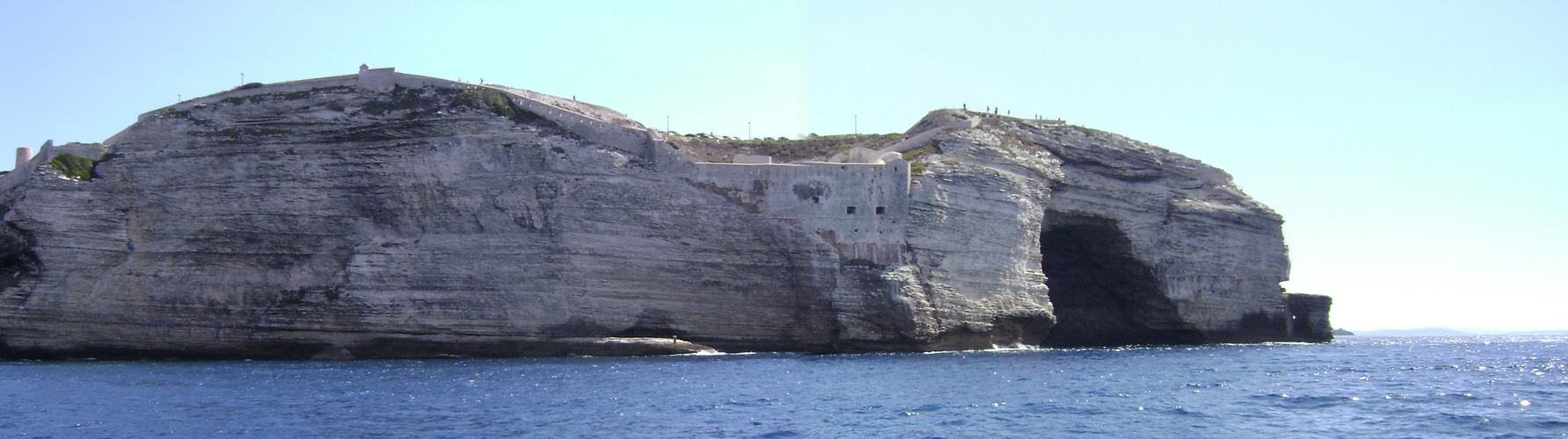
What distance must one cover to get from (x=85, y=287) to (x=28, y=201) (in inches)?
143

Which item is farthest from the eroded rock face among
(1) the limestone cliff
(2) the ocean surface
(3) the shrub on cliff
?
(3) the shrub on cliff

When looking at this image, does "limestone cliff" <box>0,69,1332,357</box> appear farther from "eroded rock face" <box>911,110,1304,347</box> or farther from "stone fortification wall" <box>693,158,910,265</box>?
"eroded rock face" <box>911,110,1304,347</box>

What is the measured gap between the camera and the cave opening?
4834 cm

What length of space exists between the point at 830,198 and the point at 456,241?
468 inches

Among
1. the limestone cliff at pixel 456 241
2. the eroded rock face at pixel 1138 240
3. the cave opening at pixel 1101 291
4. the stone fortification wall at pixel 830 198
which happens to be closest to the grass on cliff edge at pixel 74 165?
the limestone cliff at pixel 456 241

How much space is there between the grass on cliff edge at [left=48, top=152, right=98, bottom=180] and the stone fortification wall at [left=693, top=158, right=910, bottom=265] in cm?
1977

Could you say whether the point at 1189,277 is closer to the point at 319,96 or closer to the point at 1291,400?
the point at 1291,400

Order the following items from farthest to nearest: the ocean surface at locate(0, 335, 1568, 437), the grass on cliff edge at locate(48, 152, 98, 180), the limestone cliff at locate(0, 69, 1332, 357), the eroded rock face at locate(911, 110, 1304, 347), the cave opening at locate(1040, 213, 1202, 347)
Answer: the cave opening at locate(1040, 213, 1202, 347) → the eroded rock face at locate(911, 110, 1304, 347) → the grass on cliff edge at locate(48, 152, 98, 180) → the limestone cliff at locate(0, 69, 1332, 357) → the ocean surface at locate(0, 335, 1568, 437)

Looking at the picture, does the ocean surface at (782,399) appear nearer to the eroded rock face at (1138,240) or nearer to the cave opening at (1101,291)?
the eroded rock face at (1138,240)

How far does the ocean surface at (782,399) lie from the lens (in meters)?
19.7

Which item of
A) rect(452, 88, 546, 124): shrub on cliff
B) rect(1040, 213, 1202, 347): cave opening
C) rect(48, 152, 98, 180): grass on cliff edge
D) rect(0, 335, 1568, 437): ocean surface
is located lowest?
rect(0, 335, 1568, 437): ocean surface

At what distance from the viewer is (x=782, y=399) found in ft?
78.4

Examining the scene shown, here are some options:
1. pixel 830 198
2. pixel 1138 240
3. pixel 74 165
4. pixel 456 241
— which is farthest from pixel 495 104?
pixel 1138 240

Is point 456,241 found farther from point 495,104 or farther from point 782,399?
point 782,399
